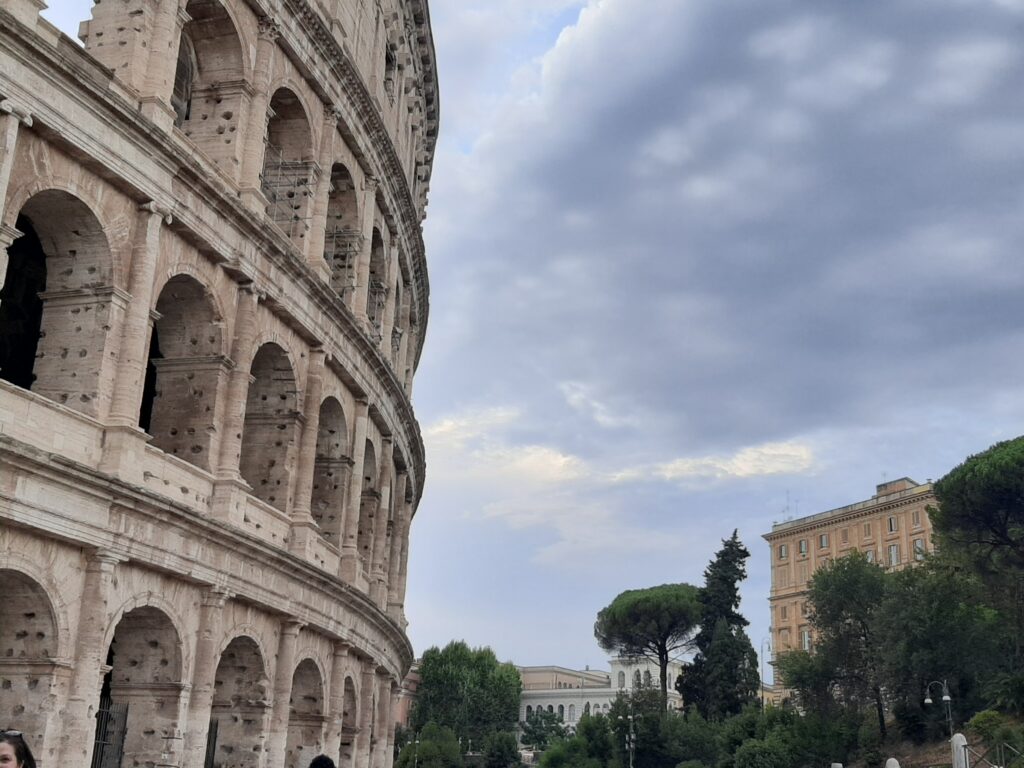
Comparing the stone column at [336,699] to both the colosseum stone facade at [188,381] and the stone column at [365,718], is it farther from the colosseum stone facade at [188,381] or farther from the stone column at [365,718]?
the stone column at [365,718]

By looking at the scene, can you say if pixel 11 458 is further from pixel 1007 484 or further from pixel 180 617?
pixel 1007 484

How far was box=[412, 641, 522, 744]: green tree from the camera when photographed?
80250 mm

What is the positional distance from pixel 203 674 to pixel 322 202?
8.95m

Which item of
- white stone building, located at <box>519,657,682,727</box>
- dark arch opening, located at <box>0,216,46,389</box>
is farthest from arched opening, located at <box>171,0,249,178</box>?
white stone building, located at <box>519,657,682,727</box>

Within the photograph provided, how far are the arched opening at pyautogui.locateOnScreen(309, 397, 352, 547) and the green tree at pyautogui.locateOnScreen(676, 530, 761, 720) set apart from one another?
44.5 metres

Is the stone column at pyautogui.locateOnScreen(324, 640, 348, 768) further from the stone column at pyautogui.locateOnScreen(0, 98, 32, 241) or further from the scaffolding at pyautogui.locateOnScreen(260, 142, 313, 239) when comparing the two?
the stone column at pyautogui.locateOnScreen(0, 98, 32, 241)

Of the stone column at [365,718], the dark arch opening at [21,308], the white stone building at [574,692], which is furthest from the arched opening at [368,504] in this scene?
the white stone building at [574,692]

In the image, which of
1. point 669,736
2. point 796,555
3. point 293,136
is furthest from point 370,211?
point 796,555

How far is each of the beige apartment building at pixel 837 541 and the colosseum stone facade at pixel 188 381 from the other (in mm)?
55825

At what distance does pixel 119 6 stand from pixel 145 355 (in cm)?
513

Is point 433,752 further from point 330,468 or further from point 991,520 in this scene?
point 330,468

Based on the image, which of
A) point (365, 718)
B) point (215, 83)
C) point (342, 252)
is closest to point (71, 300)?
point (215, 83)

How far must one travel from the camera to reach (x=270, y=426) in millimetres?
20125

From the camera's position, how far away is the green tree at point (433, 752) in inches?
2579
